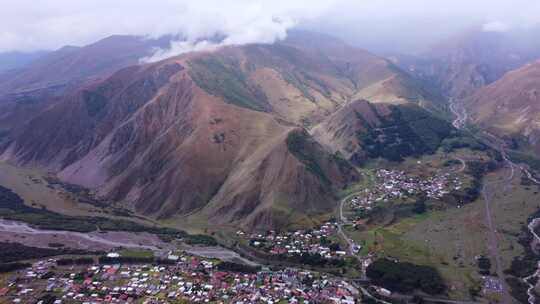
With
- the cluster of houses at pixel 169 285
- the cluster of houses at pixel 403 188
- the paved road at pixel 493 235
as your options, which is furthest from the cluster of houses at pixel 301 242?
the paved road at pixel 493 235

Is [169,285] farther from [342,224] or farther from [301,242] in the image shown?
[342,224]

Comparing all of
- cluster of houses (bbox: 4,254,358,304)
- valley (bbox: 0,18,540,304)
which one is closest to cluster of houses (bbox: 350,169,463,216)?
valley (bbox: 0,18,540,304)

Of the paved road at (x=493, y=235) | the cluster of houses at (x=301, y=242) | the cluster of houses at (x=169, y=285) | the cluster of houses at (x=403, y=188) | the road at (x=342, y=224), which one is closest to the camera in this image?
the cluster of houses at (x=169, y=285)

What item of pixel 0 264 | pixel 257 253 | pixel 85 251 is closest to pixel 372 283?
pixel 257 253

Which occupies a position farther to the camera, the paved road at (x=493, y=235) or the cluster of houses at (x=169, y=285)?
the paved road at (x=493, y=235)

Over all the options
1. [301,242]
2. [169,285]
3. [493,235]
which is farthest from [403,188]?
[169,285]

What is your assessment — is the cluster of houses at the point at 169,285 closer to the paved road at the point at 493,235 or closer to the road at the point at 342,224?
the road at the point at 342,224

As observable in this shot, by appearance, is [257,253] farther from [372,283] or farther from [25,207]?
[25,207]
